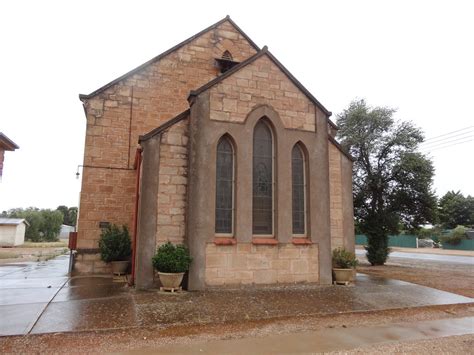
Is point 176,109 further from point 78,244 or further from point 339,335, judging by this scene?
point 339,335

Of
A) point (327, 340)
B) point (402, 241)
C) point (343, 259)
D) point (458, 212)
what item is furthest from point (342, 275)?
point (458, 212)

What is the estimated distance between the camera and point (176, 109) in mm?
16094

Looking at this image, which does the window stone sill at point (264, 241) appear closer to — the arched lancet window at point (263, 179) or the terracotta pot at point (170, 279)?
the arched lancet window at point (263, 179)

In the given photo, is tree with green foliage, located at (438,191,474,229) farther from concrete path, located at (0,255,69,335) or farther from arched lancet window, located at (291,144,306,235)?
concrete path, located at (0,255,69,335)

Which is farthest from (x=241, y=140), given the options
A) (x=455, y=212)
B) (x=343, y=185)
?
(x=455, y=212)

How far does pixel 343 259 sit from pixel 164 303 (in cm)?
628

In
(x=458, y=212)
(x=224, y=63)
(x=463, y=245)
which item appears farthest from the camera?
(x=458, y=212)

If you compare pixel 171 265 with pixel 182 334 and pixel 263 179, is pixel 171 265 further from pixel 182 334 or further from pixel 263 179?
pixel 263 179

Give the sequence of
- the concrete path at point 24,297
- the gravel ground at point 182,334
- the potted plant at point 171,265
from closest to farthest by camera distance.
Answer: the gravel ground at point 182,334 → the concrete path at point 24,297 → the potted plant at point 171,265

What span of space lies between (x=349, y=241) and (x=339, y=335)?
6.38m

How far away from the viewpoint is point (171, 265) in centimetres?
963

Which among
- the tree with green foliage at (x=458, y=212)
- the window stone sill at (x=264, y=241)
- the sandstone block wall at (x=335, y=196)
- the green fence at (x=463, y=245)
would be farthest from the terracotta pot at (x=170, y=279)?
the tree with green foliage at (x=458, y=212)

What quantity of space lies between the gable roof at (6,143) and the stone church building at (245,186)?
3.22 m

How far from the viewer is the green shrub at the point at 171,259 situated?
31.6 feet
